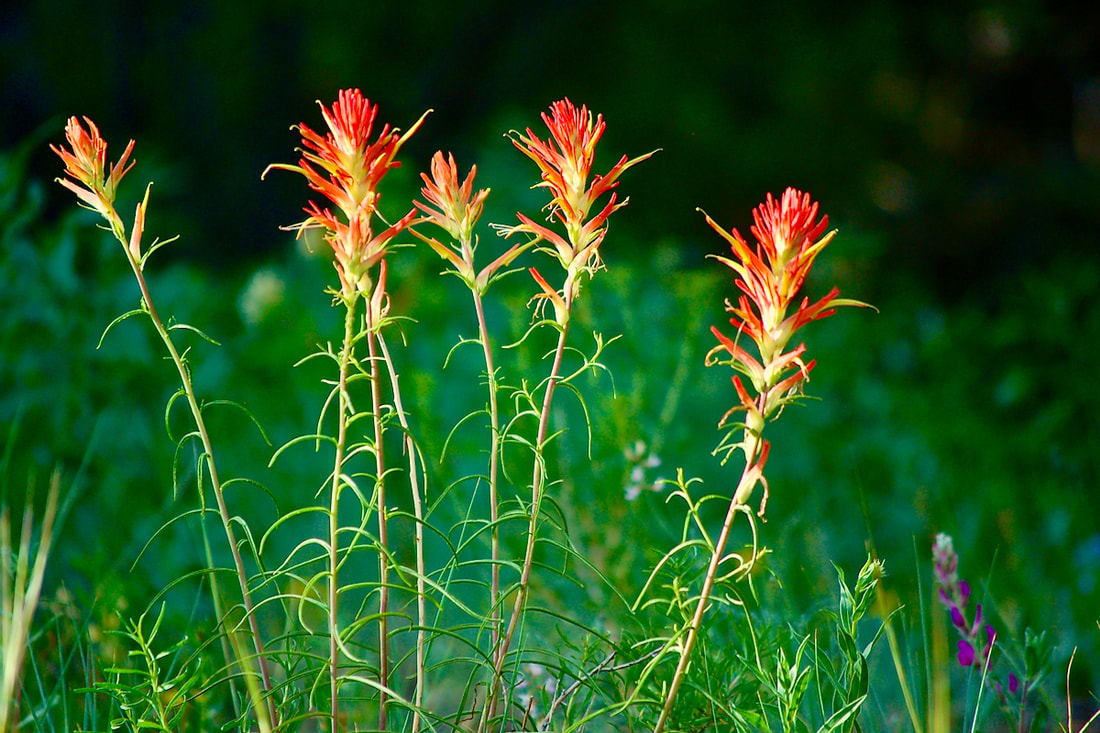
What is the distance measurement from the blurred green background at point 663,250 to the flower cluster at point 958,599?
59 mm

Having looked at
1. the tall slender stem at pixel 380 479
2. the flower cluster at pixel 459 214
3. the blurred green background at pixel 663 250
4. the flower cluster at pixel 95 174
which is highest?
the blurred green background at pixel 663 250

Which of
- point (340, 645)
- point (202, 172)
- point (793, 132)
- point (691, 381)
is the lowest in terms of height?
point (340, 645)

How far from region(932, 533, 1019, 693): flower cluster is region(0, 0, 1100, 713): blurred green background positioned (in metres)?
0.06

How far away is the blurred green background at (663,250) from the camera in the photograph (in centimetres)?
220

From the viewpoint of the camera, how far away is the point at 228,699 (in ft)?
4.76

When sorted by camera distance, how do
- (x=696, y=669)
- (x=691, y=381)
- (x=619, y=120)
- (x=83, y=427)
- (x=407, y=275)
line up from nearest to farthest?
(x=696, y=669)
(x=83, y=427)
(x=691, y=381)
(x=407, y=275)
(x=619, y=120)

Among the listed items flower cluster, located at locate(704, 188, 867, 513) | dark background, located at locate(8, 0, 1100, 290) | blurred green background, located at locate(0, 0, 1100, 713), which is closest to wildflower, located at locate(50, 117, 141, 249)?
flower cluster, located at locate(704, 188, 867, 513)

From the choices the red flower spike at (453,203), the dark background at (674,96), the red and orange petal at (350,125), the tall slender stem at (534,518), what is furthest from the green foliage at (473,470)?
the dark background at (674,96)

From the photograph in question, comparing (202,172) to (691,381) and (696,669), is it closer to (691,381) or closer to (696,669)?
(691,381)

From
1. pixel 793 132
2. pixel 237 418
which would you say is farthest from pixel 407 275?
pixel 793 132

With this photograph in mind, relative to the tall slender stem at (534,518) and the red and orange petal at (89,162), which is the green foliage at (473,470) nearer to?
the tall slender stem at (534,518)

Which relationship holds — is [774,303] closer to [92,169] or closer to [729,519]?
[729,519]

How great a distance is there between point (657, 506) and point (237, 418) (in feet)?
4.15

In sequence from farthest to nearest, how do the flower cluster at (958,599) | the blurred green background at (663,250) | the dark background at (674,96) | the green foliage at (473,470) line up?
the dark background at (674,96) → the blurred green background at (663,250) → the green foliage at (473,470) → the flower cluster at (958,599)
